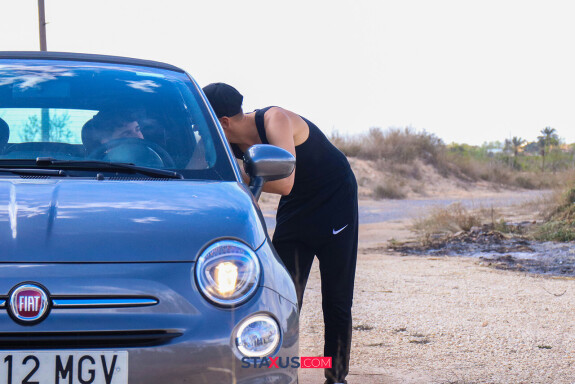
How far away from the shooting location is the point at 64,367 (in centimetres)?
211

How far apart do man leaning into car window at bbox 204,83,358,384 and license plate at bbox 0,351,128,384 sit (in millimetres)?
1924

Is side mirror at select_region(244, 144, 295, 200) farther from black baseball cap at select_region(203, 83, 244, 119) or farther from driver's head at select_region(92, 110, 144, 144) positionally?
black baseball cap at select_region(203, 83, 244, 119)

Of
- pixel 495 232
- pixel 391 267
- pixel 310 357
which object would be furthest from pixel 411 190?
pixel 310 357

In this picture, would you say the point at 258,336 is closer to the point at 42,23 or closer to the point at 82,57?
the point at 82,57

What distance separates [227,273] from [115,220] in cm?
38

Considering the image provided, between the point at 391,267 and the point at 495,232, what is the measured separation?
4.11m

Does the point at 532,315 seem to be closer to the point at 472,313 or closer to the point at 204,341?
the point at 472,313

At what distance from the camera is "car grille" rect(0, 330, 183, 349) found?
2117mm

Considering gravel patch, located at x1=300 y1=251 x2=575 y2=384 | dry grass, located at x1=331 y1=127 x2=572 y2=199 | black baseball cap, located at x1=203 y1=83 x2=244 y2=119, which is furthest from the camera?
dry grass, located at x1=331 y1=127 x2=572 y2=199

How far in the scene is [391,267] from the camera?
10391 millimetres

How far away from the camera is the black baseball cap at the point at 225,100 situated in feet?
12.8

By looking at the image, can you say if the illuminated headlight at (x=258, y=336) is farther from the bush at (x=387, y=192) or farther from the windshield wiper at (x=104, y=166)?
the bush at (x=387, y=192)

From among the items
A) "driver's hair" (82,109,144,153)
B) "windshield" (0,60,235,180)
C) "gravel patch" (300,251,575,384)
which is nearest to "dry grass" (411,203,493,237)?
"gravel patch" (300,251,575,384)

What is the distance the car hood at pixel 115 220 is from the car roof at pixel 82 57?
1038 mm
